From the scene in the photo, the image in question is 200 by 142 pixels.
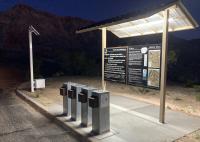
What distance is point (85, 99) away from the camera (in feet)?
15.5

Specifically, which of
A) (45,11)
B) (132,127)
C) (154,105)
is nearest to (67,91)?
(132,127)

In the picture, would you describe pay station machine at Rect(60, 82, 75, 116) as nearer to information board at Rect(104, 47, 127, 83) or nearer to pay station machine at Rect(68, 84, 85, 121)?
pay station machine at Rect(68, 84, 85, 121)

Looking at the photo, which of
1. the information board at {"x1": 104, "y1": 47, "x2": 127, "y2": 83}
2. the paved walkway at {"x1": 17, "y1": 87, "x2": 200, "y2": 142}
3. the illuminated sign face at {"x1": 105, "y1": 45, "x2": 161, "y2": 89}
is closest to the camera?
the paved walkway at {"x1": 17, "y1": 87, "x2": 200, "y2": 142}

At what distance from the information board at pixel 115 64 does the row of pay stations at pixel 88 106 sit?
6.72ft

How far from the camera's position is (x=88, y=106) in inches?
188

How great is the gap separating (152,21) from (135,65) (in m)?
1.42

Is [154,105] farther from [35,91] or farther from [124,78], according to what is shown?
[35,91]

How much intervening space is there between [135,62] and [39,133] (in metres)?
3.41

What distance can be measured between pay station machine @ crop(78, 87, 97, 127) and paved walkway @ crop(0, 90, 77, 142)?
48cm

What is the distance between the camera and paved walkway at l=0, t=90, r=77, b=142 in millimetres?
4555

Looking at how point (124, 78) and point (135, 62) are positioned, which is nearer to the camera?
point (135, 62)

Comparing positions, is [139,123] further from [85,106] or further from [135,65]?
[135,65]

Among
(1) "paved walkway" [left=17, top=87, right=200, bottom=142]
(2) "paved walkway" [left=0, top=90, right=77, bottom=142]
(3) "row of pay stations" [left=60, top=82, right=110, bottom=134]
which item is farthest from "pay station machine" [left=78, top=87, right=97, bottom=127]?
(2) "paved walkway" [left=0, top=90, right=77, bottom=142]

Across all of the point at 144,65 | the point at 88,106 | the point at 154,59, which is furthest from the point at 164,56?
the point at 88,106
